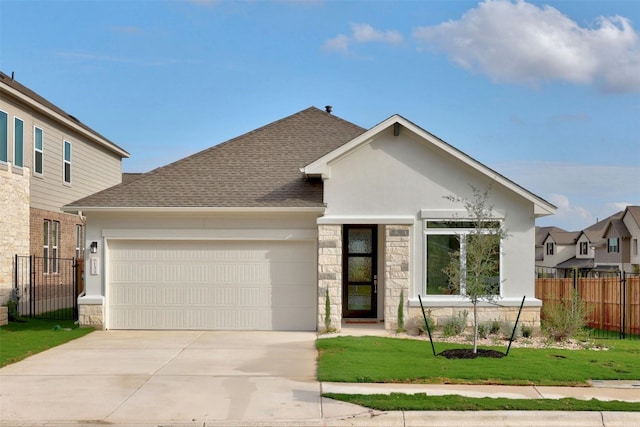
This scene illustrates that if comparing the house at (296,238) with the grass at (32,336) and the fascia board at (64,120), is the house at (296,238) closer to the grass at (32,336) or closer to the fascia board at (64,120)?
the grass at (32,336)

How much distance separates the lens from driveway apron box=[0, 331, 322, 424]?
9078 mm

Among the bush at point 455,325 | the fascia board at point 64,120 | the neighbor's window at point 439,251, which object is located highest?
the fascia board at point 64,120

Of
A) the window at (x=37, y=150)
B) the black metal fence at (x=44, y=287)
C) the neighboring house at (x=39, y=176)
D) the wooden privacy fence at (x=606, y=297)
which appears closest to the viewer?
the wooden privacy fence at (x=606, y=297)

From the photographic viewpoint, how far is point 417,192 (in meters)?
17.1

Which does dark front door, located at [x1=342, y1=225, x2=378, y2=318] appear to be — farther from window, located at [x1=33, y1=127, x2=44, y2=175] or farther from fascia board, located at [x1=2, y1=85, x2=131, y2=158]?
window, located at [x1=33, y1=127, x2=44, y2=175]

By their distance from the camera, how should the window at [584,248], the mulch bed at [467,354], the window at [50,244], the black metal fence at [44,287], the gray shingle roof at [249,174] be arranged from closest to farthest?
the mulch bed at [467,354] < the gray shingle roof at [249,174] < the black metal fence at [44,287] < the window at [50,244] < the window at [584,248]

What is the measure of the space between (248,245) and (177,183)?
258 cm

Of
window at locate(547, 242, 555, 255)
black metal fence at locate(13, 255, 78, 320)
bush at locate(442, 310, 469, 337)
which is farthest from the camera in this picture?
window at locate(547, 242, 555, 255)

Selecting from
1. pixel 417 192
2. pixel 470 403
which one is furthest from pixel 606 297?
pixel 470 403

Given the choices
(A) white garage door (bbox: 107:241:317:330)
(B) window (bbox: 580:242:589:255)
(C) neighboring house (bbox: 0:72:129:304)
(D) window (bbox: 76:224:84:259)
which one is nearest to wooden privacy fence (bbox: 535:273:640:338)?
(A) white garage door (bbox: 107:241:317:330)

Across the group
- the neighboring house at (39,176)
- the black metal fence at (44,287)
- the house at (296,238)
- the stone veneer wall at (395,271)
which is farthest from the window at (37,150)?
the stone veneer wall at (395,271)

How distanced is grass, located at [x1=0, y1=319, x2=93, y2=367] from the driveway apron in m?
0.36

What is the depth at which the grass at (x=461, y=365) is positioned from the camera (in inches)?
431

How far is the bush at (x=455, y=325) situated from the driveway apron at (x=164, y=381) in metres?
3.25
